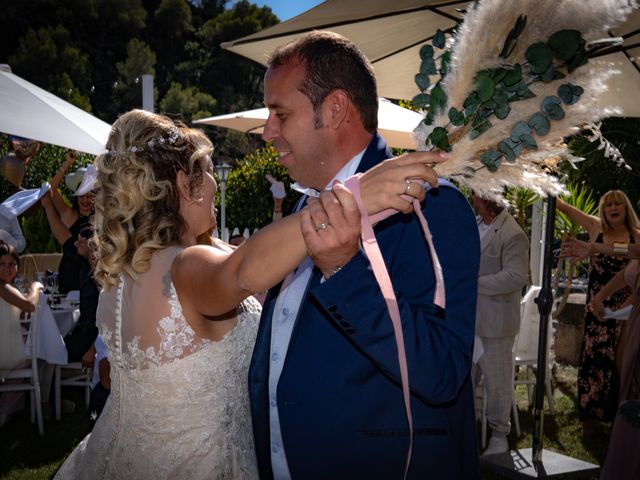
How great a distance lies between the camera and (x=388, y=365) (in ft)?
4.90

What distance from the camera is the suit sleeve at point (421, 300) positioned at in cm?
149

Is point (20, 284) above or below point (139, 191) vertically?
below

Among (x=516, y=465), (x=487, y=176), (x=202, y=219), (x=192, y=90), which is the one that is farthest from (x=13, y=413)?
(x=192, y=90)

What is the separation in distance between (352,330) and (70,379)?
6.27 meters

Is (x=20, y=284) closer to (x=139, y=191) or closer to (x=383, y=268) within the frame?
(x=139, y=191)

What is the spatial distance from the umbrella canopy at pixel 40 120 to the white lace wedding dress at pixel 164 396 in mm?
4245

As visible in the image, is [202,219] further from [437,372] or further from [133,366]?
[437,372]

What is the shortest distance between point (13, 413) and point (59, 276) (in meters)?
1.49

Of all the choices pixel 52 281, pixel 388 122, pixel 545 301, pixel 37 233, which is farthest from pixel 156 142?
pixel 37 233

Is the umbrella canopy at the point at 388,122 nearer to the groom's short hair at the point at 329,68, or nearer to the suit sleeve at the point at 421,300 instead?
the groom's short hair at the point at 329,68

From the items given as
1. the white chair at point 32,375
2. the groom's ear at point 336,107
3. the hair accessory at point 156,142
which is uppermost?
the groom's ear at point 336,107

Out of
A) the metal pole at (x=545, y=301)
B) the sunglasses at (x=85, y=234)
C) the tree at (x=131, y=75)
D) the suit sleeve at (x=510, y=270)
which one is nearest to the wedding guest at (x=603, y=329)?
the suit sleeve at (x=510, y=270)

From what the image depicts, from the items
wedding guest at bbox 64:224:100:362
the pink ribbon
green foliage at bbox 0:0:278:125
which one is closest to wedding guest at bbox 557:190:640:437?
wedding guest at bbox 64:224:100:362

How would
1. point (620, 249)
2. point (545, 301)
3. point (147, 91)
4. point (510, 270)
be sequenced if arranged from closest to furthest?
point (545, 301), point (620, 249), point (510, 270), point (147, 91)
